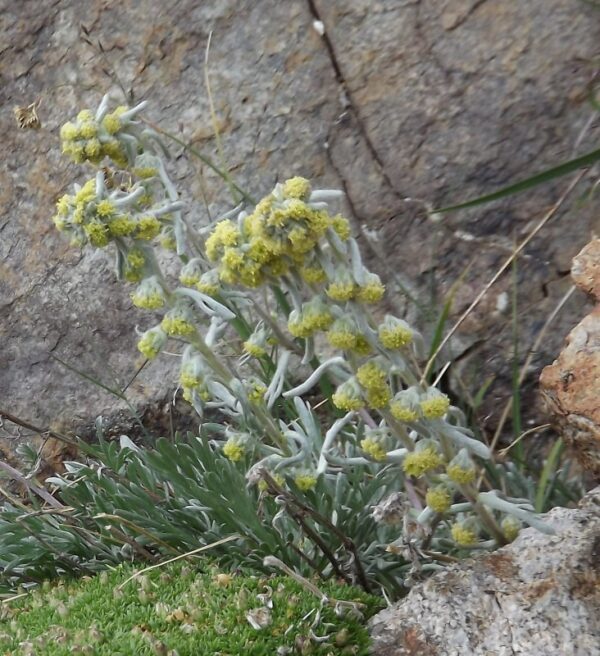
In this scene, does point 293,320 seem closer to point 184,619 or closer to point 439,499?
point 439,499

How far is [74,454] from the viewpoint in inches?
139

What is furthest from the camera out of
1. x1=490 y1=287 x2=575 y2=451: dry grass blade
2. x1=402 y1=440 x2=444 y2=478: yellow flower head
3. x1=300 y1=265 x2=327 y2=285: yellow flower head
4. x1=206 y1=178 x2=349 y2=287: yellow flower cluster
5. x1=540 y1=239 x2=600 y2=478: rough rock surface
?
x1=490 y1=287 x2=575 y2=451: dry grass blade

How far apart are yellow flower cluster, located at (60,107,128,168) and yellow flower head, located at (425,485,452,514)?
1.09 metres

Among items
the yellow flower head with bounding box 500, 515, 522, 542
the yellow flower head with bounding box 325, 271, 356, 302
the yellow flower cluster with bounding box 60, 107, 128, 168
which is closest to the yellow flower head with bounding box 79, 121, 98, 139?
the yellow flower cluster with bounding box 60, 107, 128, 168

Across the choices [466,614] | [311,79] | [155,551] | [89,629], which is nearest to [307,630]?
[466,614]

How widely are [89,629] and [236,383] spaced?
631 mm

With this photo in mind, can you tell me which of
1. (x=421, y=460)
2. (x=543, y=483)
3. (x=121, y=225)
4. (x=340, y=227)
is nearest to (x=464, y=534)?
(x=421, y=460)

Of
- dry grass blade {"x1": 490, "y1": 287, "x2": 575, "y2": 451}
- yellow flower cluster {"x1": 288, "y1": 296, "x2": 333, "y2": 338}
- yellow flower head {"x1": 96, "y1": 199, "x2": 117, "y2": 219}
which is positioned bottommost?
dry grass blade {"x1": 490, "y1": 287, "x2": 575, "y2": 451}

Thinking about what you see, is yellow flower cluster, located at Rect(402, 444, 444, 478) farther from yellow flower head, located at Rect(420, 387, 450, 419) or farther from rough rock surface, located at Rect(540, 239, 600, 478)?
rough rock surface, located at Rect(540, 239, 600, 478)

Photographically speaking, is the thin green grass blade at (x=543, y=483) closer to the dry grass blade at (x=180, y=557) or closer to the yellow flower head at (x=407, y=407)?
the yellow flower head at (x=407, y=407)

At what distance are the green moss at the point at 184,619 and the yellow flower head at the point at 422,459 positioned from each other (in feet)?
1.17

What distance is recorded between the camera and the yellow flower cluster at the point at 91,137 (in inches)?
87.4

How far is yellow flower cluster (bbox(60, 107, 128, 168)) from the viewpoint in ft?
7.29

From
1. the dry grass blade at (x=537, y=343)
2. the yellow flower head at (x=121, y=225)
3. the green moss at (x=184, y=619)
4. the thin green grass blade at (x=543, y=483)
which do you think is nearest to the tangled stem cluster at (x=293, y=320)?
the yellow flower head at (x=121, y=225)
